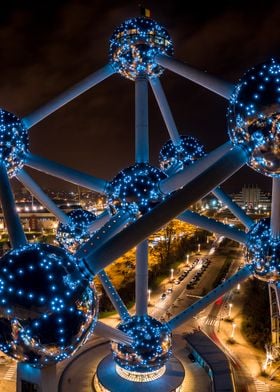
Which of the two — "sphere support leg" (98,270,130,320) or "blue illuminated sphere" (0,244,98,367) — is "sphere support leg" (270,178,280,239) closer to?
"blue illuminated sphere" (0,244,98,367)

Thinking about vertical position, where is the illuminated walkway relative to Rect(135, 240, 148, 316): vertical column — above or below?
below

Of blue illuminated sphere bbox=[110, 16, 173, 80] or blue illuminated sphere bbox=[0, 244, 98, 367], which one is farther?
blue illuminated sphere bbox=[110, 16, 173, 80]

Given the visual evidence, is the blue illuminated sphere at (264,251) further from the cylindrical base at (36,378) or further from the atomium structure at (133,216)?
the cylindrical base at (36,378)

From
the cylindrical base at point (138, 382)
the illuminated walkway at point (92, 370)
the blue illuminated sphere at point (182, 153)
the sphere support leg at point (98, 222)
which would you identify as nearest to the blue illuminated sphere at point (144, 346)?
the cylindrical base at point (138, 382)

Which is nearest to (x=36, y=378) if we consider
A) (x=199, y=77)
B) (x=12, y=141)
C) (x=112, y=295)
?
(x=12, y=141)

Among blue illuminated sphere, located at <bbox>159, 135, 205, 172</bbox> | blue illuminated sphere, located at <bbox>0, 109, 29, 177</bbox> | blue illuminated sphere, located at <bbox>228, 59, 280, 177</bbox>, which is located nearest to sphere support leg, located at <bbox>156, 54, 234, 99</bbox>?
blue illuminated sphere, located at <bbox>228, 59, 280, 177</bbox>

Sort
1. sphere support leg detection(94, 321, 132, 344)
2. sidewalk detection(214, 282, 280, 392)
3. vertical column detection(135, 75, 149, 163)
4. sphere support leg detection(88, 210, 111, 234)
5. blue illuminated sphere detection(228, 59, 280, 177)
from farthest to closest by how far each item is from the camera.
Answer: sidewalk detection(214, 282, 280, 392) < vertical column detection(135, 75, 149, 163) < sphere support leg detection(88, 210, 111, 234) < sphere support leg detection(94, 321, 132, 344) < blue illuminated sphere detection(228, 59, 280, 177)

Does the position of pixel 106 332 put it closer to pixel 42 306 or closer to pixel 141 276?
pixel 42 306
